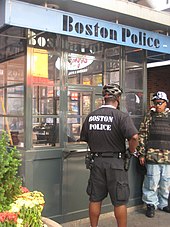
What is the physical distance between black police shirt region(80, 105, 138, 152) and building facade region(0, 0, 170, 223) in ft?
2.90

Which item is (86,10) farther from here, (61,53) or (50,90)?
(50,90)

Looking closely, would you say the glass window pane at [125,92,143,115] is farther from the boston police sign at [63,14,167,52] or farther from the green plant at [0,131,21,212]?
the green plant at [0,131,21,212]

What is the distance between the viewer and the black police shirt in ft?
11.6

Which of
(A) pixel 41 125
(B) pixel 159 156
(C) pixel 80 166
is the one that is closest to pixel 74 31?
(A) pixel 41 125

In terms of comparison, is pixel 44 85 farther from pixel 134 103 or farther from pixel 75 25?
pixel 134 103

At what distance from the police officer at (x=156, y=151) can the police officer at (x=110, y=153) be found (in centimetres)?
142

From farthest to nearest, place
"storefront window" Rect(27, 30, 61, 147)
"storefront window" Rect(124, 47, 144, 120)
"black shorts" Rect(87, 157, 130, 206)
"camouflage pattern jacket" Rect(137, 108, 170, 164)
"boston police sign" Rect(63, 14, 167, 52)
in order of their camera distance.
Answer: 1. "storefront window" Rect(124, 47, 144, 120)
2. "camouflage pattern jacket" Rect(137, 108, 170, 164)
3. "storefront window" Rect(27, 30, 61, 147)
4. "boston police sign" Rect(63, 14, 167, 52)
5. "black shorts" Rect(87, 157, 130, 206)

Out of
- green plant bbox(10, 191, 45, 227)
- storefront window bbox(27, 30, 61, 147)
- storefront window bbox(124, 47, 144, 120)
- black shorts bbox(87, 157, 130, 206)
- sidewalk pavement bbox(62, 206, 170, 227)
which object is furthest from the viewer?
storefront window bbox(124, 47, 144, 120)

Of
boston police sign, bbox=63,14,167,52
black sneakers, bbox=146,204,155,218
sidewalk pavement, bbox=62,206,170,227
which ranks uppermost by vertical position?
boston police sign, bbox=63,14,167,52

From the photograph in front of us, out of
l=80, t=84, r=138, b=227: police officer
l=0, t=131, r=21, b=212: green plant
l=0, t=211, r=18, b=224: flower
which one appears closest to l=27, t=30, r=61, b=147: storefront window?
l=80, t=84, r=138, b=227: police officer

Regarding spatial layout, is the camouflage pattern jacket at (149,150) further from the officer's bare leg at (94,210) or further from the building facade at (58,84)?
the officer's bare leg at (94,210)

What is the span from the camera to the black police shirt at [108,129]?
11.6 ft

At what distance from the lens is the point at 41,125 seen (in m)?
4.39

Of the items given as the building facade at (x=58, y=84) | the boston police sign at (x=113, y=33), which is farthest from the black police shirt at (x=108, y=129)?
the boston police sign at (x=113, y=33)
